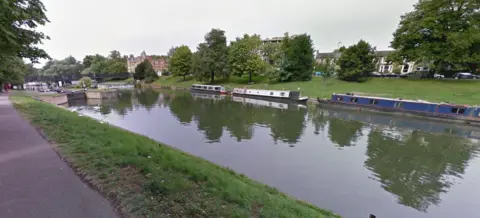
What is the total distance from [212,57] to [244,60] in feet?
27.1

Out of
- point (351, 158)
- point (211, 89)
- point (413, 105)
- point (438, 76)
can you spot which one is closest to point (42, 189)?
point (351, 158)

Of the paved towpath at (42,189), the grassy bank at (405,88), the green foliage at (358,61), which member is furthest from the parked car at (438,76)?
the paved towpath at (42,189)

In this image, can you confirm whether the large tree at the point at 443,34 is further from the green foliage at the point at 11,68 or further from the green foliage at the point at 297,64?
the green foliage at the point at 11,68

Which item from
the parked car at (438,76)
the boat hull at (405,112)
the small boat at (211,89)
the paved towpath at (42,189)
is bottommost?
the boat hull at (405,112)

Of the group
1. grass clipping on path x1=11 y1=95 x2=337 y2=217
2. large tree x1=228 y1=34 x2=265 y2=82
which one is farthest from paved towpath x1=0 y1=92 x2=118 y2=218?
large tree x1=228 y1=34 x2=265 y2=82

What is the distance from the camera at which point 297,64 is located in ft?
151

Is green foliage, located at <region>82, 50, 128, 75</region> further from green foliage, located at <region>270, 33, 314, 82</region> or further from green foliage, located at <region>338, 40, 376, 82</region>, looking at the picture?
green foliage, located at <region>338, 40, 376, 82</region>

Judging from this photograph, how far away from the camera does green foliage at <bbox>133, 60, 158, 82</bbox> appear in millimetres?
74062

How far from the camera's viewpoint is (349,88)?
119 ft

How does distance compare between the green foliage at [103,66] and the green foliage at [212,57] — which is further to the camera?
the green foliage at [103,66]

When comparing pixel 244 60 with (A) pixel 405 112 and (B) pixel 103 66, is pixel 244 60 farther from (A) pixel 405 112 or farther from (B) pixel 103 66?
(B) pixel 103 66

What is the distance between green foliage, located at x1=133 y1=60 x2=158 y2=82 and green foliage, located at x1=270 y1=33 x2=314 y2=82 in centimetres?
4700

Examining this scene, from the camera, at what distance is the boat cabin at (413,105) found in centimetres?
2008

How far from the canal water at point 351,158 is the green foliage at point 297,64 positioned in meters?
27.1
